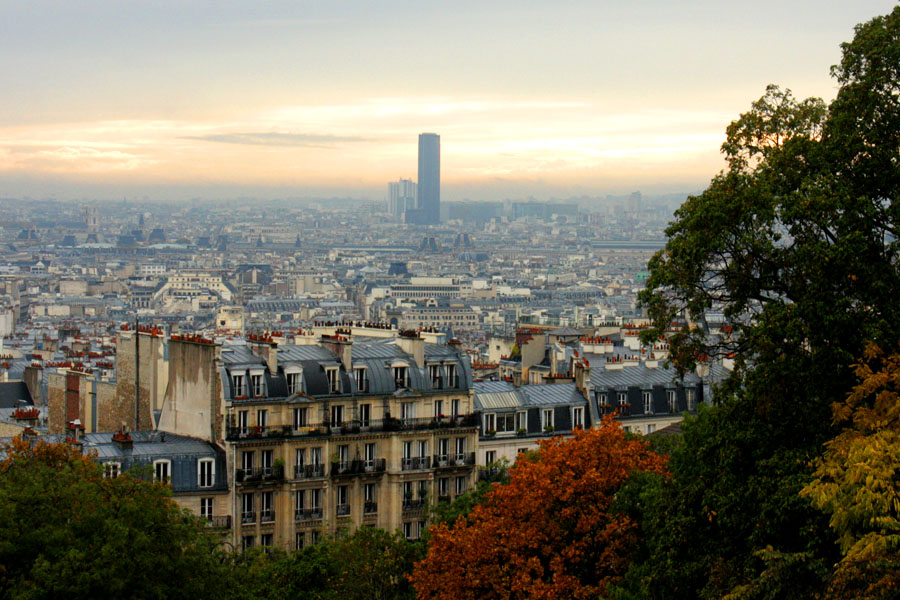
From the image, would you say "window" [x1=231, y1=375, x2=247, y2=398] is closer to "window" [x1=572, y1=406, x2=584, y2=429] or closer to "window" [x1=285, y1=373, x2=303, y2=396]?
"window" [x1=285, y1=373, x2=303, y2=396]

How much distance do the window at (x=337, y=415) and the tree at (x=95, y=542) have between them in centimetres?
1197

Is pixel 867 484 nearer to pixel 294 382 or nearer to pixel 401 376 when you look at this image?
pixel 294 382

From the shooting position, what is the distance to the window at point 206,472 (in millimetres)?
37500

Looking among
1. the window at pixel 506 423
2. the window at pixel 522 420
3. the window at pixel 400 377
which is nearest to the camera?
the window at pixel 400 377

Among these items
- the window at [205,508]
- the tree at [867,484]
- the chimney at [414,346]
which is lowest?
the window at [205,508]

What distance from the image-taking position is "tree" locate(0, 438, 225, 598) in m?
24.9

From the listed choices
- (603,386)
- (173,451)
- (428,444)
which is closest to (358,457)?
(428,444)

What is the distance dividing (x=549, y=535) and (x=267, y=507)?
35.6 ft

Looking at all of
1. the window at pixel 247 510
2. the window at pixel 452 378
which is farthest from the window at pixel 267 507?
the window at pixel 452 378

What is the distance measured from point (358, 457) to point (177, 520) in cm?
1264

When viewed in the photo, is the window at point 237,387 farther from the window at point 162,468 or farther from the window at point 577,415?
the window at point 577,415

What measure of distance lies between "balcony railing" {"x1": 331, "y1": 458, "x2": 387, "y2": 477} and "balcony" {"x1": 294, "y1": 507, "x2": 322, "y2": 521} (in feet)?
3.23

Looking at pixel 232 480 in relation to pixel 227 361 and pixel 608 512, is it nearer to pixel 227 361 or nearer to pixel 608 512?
pixel 227 361

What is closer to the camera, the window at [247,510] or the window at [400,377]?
the window at [247,510]
